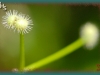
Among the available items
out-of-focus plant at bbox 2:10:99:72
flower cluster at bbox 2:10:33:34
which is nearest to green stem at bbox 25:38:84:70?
out-of-focus plant at bbox 2:10:99:72

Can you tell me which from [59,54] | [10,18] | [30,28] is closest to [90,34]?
[59,54]

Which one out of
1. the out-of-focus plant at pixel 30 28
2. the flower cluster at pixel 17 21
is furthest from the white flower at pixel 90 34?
the flower cluster at pixel 17 21

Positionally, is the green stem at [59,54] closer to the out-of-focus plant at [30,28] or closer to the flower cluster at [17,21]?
the out-of-focus plant at [30,28]

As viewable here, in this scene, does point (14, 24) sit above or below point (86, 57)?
above

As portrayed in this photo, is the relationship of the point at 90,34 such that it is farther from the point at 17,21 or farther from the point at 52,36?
the point at 17,21

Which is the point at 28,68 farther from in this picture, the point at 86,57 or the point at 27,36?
the point at 86,57

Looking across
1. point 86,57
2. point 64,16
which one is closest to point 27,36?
point 64,16

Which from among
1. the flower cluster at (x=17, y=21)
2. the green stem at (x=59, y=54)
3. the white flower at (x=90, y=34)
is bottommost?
the green stem at (x=59, y=54)
